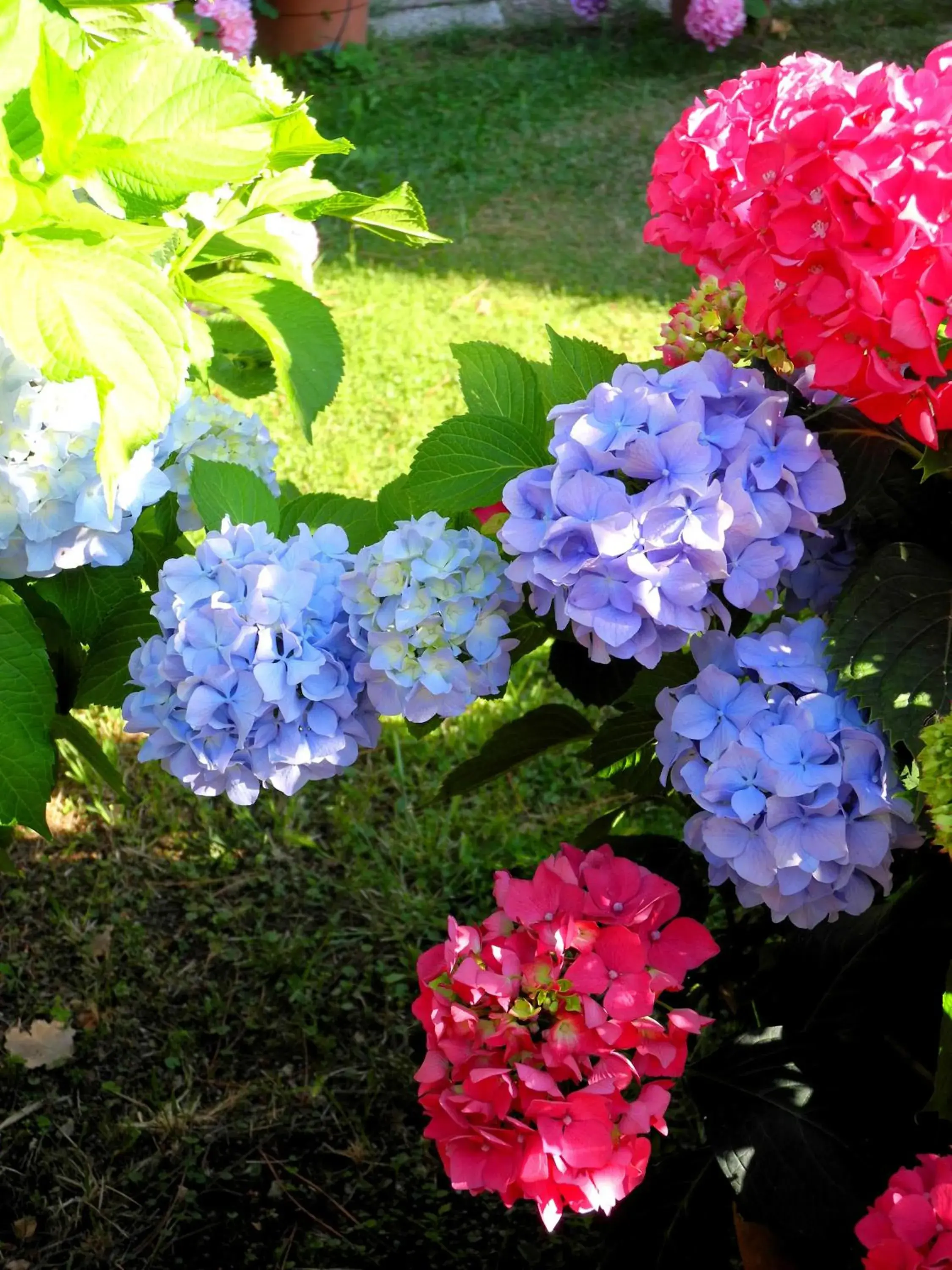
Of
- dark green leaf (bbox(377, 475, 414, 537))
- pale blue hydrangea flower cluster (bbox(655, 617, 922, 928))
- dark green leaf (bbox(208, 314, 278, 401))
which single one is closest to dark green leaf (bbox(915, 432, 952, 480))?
pale blue hydrangea flower cluster (bbox(655, 617, 922, 928))

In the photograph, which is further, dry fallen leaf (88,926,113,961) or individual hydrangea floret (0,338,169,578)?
dry fallen leaf (88,926,113,961)

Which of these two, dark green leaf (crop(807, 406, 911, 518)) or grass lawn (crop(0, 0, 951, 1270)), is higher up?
dark green leaf (crop(807, 406, 911, 518))

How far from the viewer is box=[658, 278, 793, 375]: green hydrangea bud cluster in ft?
3.11

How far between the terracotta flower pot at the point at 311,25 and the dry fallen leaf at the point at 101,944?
4.05 meters

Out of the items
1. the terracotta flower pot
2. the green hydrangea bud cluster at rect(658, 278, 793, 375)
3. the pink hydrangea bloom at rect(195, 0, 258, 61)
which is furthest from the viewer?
the terracotta flower pot

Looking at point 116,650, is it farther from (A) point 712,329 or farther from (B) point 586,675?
(A) point 712,329

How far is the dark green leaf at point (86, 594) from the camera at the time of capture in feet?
3.39

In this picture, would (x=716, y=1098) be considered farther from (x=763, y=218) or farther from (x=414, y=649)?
(x=763, y=218)

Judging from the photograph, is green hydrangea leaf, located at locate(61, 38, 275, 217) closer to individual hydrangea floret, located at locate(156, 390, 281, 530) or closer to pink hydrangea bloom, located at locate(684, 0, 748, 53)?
individual hydrangea floret, located at locate(156, 390, 281, 530)

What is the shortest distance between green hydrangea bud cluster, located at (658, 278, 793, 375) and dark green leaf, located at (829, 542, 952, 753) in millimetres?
179

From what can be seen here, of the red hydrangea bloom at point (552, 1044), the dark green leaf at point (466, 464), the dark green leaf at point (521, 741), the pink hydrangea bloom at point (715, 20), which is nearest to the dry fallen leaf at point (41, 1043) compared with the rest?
the dark green leaf at point (521, 741)

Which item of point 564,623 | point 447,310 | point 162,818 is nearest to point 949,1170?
point 564,623

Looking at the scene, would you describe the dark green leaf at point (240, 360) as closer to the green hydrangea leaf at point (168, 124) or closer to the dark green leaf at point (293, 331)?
the dark green leaf at point (293, 331)

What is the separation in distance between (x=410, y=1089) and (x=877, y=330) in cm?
123
